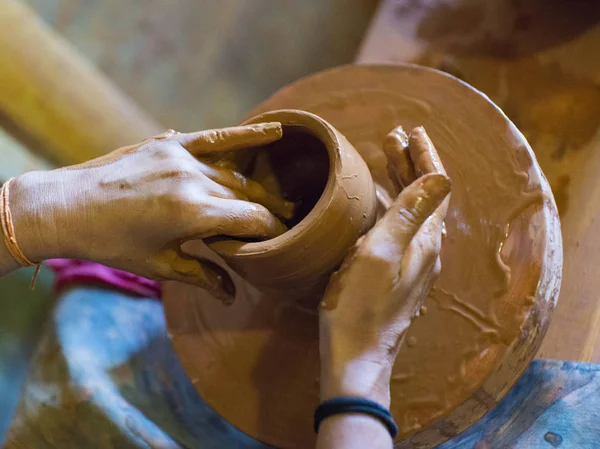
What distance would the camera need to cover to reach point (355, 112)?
52.2 inches

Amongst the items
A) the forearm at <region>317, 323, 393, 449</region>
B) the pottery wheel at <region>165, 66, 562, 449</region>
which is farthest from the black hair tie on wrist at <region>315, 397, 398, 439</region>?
the pottery wheel at <region>165, 66, 562, 449</region>

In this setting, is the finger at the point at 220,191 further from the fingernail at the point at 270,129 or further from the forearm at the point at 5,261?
the forearm at the point at 5,261

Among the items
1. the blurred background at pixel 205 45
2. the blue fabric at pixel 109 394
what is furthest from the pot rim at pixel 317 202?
the blurred background at pixel 205 45

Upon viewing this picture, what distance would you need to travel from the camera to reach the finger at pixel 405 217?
2.94 ft

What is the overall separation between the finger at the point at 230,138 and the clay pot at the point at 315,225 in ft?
0.13

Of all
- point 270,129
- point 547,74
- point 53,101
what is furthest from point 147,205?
point 53,101

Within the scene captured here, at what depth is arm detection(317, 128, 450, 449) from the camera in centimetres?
89

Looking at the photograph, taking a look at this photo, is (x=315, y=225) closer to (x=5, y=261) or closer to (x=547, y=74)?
(x=5, y=261)

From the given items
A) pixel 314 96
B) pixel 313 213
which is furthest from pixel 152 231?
pixel 314 96

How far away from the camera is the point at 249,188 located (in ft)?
3.55

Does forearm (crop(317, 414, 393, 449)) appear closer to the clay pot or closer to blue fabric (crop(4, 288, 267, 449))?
the clay pot

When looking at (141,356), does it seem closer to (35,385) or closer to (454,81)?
(35,385)

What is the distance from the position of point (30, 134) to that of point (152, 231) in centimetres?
141

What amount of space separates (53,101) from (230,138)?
4.70 feet
